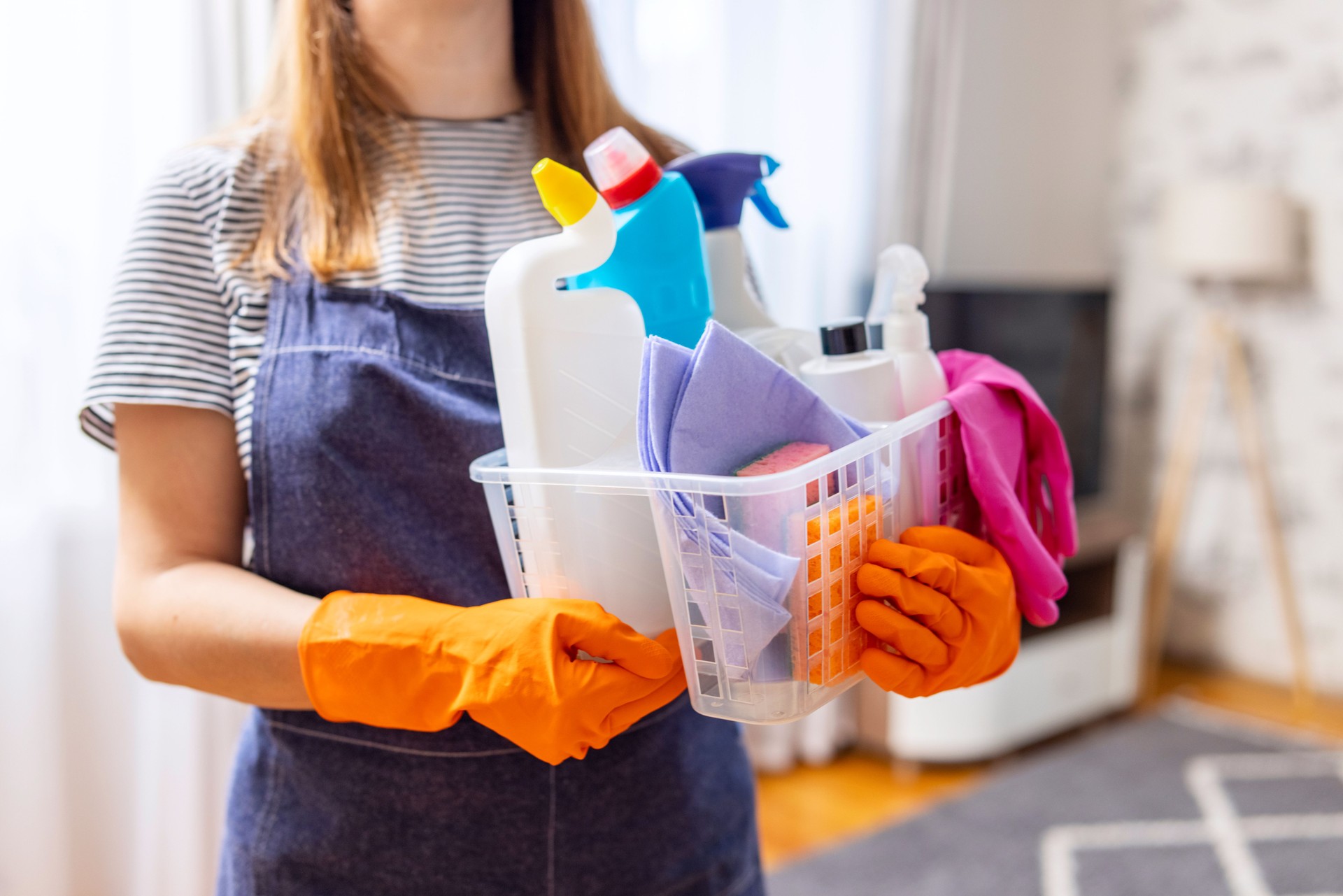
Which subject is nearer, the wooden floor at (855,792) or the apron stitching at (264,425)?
the apron stitching at (264,425)

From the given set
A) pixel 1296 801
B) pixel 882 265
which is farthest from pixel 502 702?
pixel 1296 801

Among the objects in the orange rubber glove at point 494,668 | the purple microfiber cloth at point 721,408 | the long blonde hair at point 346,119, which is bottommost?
the orange rubber glove at point 494,668

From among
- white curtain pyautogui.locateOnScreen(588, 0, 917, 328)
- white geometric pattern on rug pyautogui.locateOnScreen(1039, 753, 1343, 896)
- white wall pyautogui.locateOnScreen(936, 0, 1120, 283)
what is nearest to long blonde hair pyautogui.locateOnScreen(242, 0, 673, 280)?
white curtain pyautogui.locateOnScreen(588, 0, 917, 328)

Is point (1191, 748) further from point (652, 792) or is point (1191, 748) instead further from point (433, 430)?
point (433, 430)

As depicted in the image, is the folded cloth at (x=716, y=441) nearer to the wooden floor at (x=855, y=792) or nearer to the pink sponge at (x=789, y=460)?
the pink sponge at (x=789, y=460)

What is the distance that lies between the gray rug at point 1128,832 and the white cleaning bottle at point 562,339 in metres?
1.52

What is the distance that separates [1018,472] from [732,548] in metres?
0.27

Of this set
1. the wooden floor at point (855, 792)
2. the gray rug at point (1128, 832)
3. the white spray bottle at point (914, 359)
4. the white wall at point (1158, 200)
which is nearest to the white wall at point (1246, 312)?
the white wall at point (1158, 200)

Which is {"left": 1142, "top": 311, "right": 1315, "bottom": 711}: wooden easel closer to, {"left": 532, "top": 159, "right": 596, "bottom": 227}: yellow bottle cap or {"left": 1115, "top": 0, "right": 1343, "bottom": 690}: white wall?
{"left": 1115, "top": 0, "right": 1343, "bottom": 690}: white wall

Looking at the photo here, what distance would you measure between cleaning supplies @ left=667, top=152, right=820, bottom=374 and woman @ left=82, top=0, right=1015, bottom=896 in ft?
0.58

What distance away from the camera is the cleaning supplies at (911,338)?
649 millimetres

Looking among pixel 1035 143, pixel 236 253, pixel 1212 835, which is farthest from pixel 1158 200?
pixel 236 253

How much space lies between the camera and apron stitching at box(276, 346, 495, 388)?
0.72 metres

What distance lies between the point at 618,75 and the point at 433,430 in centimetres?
144
